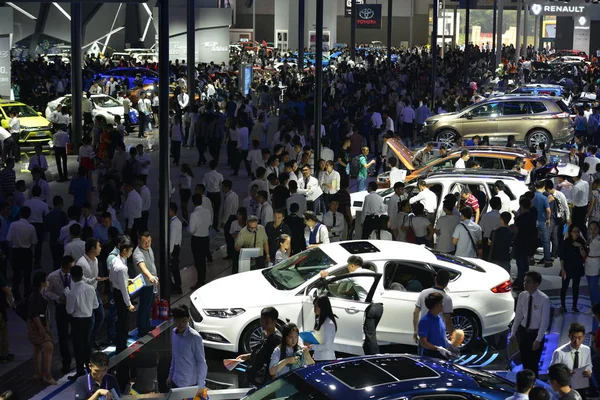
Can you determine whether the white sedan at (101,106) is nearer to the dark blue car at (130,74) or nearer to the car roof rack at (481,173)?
the dark blue car at (130,74)

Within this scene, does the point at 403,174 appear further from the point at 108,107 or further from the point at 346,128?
the point at 108,107

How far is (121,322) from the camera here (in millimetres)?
13359

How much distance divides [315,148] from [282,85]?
25093mm

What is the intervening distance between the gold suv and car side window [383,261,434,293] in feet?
61.3

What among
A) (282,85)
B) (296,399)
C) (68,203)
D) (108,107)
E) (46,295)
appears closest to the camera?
(296,399)

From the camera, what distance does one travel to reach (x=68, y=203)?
2397 cm

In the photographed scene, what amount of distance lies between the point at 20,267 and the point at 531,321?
784 cm

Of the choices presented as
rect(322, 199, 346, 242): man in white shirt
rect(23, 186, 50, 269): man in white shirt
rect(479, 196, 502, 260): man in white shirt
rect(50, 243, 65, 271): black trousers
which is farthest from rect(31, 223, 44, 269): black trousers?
rect(479, 196, 502, 260): man in white shirt

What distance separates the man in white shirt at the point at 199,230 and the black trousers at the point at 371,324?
16.9 ft

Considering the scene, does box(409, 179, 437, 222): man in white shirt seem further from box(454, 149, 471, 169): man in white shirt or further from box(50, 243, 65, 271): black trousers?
box(50, 243, 65, 271): black trousers

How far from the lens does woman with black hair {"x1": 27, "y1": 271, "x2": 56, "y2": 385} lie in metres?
12.1

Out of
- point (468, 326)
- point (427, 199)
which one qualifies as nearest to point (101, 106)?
point (427, 199)

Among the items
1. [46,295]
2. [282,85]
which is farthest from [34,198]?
[282,85]

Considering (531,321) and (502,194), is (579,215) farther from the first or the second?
(531,321)
